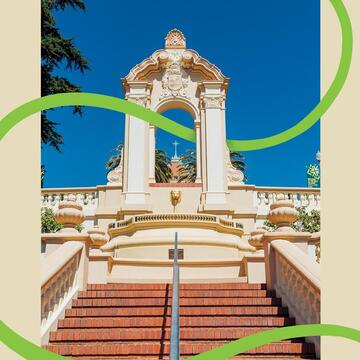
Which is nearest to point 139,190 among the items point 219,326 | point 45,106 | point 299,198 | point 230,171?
point 230,171

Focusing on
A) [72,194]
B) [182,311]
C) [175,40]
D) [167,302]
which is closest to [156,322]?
[182,311]

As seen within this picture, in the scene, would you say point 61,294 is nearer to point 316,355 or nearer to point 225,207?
point 316,355

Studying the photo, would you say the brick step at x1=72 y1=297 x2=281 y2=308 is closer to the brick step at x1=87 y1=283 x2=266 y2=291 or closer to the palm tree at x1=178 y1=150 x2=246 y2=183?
the brick step at x1=87 y1=283 x2=266 y2=291

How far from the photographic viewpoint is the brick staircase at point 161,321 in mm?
5625

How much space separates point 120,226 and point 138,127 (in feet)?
24.1

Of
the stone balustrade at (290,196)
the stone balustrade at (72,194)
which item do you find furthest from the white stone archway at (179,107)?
the stone balustrade at (72,194)

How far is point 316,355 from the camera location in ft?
18.2

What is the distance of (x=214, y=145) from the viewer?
69.1 ft

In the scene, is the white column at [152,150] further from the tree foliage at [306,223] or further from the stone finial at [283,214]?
the stone finial at [283,214]

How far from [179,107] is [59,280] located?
17243 mm

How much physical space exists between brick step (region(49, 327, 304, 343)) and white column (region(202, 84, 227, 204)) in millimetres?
13765

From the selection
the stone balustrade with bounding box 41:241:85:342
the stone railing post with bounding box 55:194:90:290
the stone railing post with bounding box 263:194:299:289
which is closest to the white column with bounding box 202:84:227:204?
the stone railing post with bounding box 263:194:299:289

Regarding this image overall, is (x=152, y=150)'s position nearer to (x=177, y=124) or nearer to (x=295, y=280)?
(x=295, y=280)

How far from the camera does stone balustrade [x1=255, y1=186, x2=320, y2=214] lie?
70.2 feet
